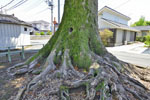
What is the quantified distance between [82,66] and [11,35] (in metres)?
9.51

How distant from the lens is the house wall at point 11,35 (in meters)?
9.02

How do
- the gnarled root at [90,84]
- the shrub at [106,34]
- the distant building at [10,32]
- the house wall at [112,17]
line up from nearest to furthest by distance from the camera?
the gnarled root at [90,84] → the distant building at [10,32] → the shrub at [106,34] → the house wall at [112,17]

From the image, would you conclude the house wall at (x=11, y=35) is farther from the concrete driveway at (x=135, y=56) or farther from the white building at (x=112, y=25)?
the white building at (x=112, y=25)

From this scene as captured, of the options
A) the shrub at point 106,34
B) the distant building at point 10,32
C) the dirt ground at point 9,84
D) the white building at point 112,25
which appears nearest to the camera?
the dirt ground at point 9,84

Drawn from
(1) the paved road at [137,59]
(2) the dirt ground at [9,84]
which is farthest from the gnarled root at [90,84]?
(1) the paved road at [137,59]

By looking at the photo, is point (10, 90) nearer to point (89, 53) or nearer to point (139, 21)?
point (89, 53)

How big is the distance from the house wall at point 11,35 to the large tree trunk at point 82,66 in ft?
23.2

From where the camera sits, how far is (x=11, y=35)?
383 inches

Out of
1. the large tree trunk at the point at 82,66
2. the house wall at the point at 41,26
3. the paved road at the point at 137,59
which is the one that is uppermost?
the house wall at the point at 41,26

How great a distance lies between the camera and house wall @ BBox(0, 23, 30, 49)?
9.02 m

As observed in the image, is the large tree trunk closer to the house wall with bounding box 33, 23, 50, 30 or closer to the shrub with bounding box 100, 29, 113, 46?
the shrub with bounding box 100, 29, 113, 46

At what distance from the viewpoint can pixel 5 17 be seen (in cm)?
971

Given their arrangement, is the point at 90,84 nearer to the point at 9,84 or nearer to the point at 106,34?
the point at 9,84

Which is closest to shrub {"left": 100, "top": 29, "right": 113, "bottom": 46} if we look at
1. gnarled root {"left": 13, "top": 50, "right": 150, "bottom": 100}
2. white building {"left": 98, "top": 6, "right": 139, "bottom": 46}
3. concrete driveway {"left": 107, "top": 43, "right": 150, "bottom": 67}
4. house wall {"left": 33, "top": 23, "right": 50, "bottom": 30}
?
white building {"left": 98, "top": 6, "right": 139, "bottom": 46}
